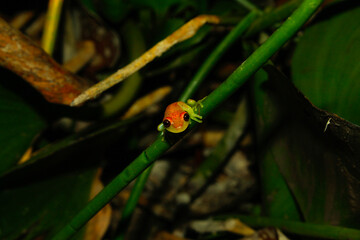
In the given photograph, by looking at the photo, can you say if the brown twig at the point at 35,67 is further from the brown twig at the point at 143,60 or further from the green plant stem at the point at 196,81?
the green plant stem at the point at 196,81

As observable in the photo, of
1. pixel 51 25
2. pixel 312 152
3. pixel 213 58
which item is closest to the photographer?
pixel 312 152

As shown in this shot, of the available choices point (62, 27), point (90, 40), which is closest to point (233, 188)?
point (90, 40)

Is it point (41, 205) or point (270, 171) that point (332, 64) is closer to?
point (270, 171)

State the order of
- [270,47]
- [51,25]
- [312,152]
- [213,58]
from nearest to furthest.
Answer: [270,47] → [312,152] → [213,58] → [51,25]

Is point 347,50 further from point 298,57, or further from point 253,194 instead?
point 253,194

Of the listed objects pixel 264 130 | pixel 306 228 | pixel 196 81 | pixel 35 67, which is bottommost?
pixel 306 228

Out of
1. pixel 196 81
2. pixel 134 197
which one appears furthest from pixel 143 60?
pixel 134 197

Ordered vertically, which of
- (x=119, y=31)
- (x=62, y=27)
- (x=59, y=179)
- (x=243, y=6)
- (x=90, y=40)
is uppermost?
(x=62, y=27)

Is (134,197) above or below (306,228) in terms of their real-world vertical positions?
above
